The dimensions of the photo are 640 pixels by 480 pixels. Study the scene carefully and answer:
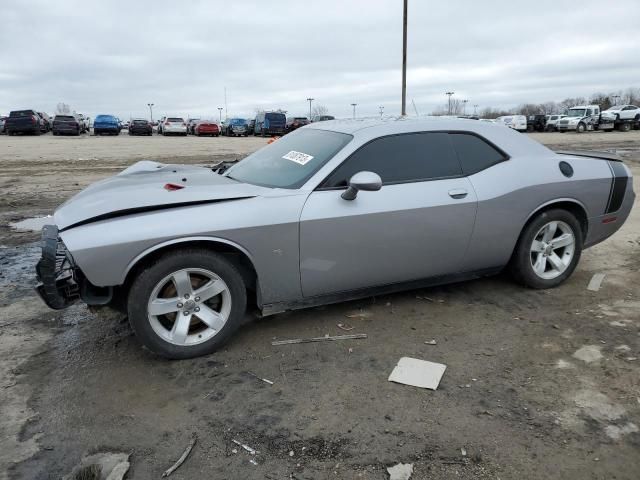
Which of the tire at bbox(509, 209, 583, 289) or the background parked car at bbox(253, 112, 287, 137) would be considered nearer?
the tire at bbox(509, 209, 583, 289)

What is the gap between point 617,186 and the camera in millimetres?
4719

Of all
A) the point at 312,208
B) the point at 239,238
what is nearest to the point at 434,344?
the point at 312,208

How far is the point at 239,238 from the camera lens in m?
3.37

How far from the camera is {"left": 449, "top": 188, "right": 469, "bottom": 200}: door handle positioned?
3971 millimetres

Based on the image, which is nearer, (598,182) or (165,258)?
(165,258)

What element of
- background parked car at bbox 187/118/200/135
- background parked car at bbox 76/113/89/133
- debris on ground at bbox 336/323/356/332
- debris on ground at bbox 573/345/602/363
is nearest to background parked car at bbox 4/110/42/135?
background parked car at bbox 76/113/89/133

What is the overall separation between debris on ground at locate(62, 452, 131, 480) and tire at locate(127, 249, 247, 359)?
0.88m

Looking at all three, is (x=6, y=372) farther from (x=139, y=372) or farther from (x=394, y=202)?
(x=394, y=202)

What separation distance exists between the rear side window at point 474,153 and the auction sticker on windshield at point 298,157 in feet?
3.95

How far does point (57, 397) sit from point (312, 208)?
1.93 meters

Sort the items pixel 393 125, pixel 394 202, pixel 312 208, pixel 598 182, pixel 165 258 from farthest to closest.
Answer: pixel 598 182
pixel 393 125
pixel 394 202
pixel 312 208
pixel 165 258

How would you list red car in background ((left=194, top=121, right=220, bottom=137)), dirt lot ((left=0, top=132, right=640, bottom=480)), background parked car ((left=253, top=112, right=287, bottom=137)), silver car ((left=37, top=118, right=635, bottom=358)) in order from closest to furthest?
dirt lot ((left=0, top=132, right=640, bottom=480)), silver car ((left=37, top=118, right=635, bottom=358)), background parked car ((left=253, top=112, right=287, bottom=137)), red car in background ((left=194, top=121, right=220, bottom=137))

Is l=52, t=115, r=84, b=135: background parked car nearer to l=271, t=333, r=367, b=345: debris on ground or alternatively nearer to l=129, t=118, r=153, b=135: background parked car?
l=129, t=118, r=153, b=135: background parked car

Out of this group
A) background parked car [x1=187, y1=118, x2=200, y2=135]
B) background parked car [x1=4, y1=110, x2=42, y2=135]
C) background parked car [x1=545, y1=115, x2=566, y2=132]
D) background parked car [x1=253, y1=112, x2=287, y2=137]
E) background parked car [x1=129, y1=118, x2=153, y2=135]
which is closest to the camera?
background parked car [x1=4, y1=110, x2=42, y2=135]
